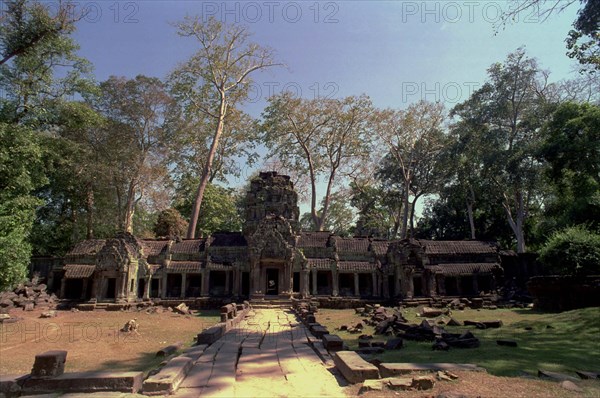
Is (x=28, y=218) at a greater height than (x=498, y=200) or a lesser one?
lesser

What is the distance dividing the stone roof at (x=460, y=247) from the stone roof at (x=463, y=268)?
1088 mm

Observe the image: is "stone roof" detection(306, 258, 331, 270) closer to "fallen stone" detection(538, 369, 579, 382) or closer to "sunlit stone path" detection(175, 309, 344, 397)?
"sunlit stone path" detection(175, 309, 344, 397)

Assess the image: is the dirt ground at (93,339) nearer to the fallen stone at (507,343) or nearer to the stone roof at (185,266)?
the stone roof at (185,266)

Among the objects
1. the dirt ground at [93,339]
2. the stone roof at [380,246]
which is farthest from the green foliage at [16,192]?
the stone roof at [380,246]

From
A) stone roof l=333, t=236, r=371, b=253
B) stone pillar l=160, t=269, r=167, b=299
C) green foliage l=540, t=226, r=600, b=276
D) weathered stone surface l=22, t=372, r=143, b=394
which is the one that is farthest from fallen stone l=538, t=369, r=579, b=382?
stone pillar l=160, t=269, r=167, b=299

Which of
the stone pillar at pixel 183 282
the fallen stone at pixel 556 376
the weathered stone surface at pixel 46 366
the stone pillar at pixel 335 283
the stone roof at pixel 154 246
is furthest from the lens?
the stone roof at pixel 154 246

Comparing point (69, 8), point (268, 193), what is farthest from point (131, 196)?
point (69, 8)

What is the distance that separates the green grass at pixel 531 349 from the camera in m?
7.88

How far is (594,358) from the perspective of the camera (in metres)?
8.92

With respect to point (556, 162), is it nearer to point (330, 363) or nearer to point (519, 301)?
point (519, 301)

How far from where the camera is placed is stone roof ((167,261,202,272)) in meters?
26.1

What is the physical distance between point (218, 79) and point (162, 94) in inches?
196

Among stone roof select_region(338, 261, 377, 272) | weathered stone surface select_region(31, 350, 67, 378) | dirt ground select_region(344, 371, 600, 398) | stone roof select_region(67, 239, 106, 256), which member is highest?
stone roof select_region(67, 239, 106, 256)

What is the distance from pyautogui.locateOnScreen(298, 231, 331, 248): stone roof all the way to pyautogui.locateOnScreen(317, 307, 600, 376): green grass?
11.9 meters
